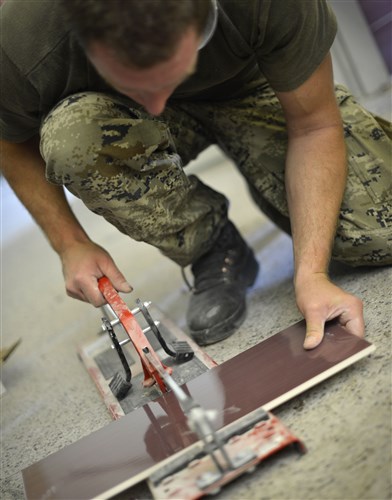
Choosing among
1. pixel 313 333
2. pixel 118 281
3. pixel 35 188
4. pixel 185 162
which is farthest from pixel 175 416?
pixel 185 162

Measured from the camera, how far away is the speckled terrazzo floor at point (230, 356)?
925mm

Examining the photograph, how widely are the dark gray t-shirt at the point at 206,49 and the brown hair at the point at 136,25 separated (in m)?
0.42

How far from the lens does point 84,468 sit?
1.12 meters

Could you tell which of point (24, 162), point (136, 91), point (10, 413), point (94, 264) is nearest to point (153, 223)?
point (94, 264)

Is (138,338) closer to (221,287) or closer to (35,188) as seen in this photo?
(221,287)

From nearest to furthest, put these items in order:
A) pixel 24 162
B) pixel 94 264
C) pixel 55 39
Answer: pixel 55 39
pixel 94 264
pixel 24 162

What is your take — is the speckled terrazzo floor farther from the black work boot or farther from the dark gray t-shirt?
the dark gray t-shirt

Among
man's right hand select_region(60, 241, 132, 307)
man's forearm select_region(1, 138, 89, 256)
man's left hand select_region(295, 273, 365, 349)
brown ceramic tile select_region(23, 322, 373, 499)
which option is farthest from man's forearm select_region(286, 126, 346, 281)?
man's forearm select_region(1, 138, 89, 256)

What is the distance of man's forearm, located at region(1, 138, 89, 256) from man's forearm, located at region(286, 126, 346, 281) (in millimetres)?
599

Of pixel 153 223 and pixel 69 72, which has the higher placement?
pixel 69 72

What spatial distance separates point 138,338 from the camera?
131 centimetres

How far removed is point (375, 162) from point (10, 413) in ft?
4.14

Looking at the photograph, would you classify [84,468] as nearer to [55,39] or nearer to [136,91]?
Result: [136,91]

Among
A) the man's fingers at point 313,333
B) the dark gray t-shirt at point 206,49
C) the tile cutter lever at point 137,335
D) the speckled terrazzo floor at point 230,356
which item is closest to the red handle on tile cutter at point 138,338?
the tile cutter lever at point 137,335
